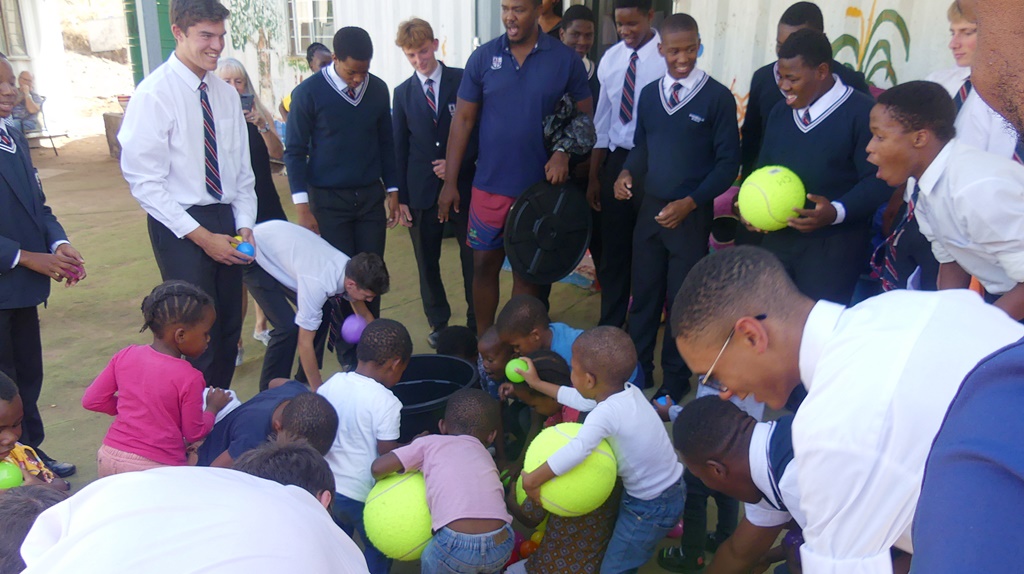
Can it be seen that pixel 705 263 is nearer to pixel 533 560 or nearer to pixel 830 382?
pixel 830 382

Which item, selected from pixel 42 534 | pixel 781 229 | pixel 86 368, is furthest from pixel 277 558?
pixel 86 368

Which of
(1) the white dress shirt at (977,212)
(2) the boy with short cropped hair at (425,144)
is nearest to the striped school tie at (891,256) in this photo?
(1) the white dress shirt at (977,212)

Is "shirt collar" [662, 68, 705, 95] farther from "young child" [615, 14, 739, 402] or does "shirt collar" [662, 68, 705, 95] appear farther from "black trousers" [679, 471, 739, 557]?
"black trousers" [679, 471, 739, 557]

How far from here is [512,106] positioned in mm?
4258

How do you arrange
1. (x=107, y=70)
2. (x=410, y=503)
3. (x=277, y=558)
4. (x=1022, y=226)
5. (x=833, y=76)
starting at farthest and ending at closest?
1. (x=107, y=70)
2. (x=833, y=76)
3. (x=410, y=503)
4. (x=1022, y=226)
5. (x=277, y=558)

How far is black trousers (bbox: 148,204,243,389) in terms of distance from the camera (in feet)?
11.5

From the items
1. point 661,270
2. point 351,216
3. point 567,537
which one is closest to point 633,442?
point 567,537

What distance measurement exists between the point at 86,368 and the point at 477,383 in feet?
9.06

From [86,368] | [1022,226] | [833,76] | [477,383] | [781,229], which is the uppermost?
[833,76]

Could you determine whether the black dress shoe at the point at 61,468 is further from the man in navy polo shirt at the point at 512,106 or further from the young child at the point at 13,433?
the man in navy polo shirt at the point at 512,106

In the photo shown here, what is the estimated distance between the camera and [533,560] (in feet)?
9.29

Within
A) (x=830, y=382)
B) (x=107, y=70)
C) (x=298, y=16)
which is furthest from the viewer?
(x=107, y=70)

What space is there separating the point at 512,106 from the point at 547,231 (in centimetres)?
75

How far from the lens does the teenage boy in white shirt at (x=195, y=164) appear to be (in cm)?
332
